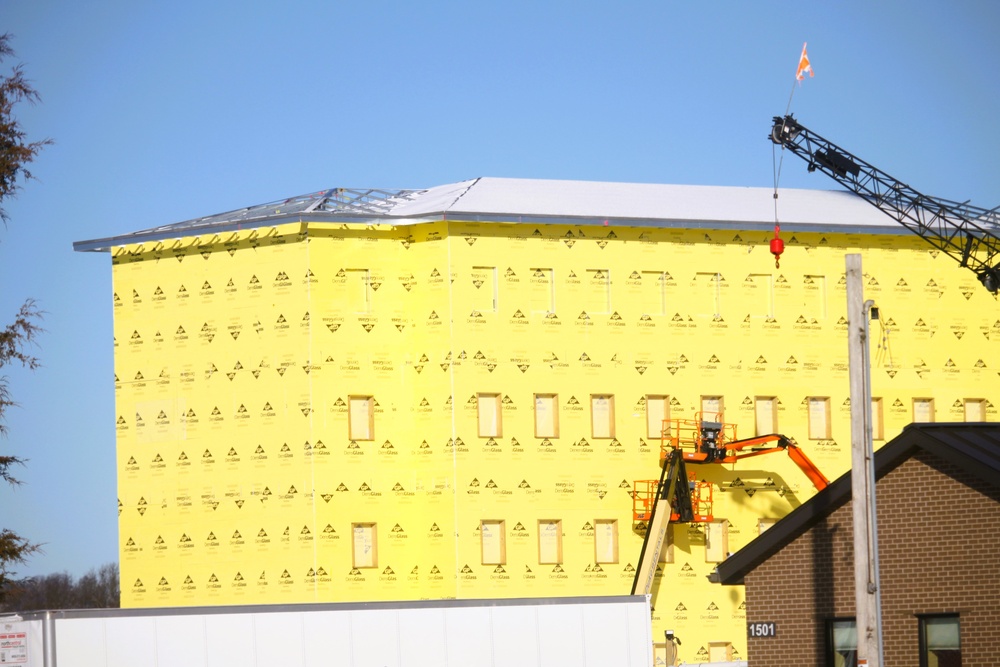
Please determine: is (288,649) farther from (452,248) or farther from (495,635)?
(452,248)

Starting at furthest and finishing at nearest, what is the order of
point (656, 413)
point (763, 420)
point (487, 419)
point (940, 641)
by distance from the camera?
point (763, 420), point (656, 413), point (487, 419), point (940, 641)

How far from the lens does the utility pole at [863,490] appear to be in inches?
902

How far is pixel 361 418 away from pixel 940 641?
24835 mm

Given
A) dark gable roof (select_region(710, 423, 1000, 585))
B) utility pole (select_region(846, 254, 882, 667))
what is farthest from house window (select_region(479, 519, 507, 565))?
utility pole (select_region(846, 254, 882, 667))

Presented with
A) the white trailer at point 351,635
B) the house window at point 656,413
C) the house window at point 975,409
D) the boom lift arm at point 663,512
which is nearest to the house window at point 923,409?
the house window at point 975,409

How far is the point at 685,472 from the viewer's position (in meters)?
49.1

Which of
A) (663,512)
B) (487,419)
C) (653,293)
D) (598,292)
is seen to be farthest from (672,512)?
(598,292)

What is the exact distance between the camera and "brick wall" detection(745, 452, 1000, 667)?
87.9 feet

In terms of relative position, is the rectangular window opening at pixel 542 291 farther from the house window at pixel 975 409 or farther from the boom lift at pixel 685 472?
the house window at pixel 975 409

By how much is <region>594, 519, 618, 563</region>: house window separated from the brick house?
19.8 m

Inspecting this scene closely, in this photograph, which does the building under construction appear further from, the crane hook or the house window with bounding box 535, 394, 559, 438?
the crane hook

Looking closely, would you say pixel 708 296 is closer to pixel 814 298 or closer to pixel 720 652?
pixel 814 298

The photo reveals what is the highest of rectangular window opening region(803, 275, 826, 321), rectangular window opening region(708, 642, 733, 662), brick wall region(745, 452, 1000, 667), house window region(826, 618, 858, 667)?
rectangular window opening region(803, 275, 826, 321)

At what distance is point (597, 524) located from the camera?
49.3 m
